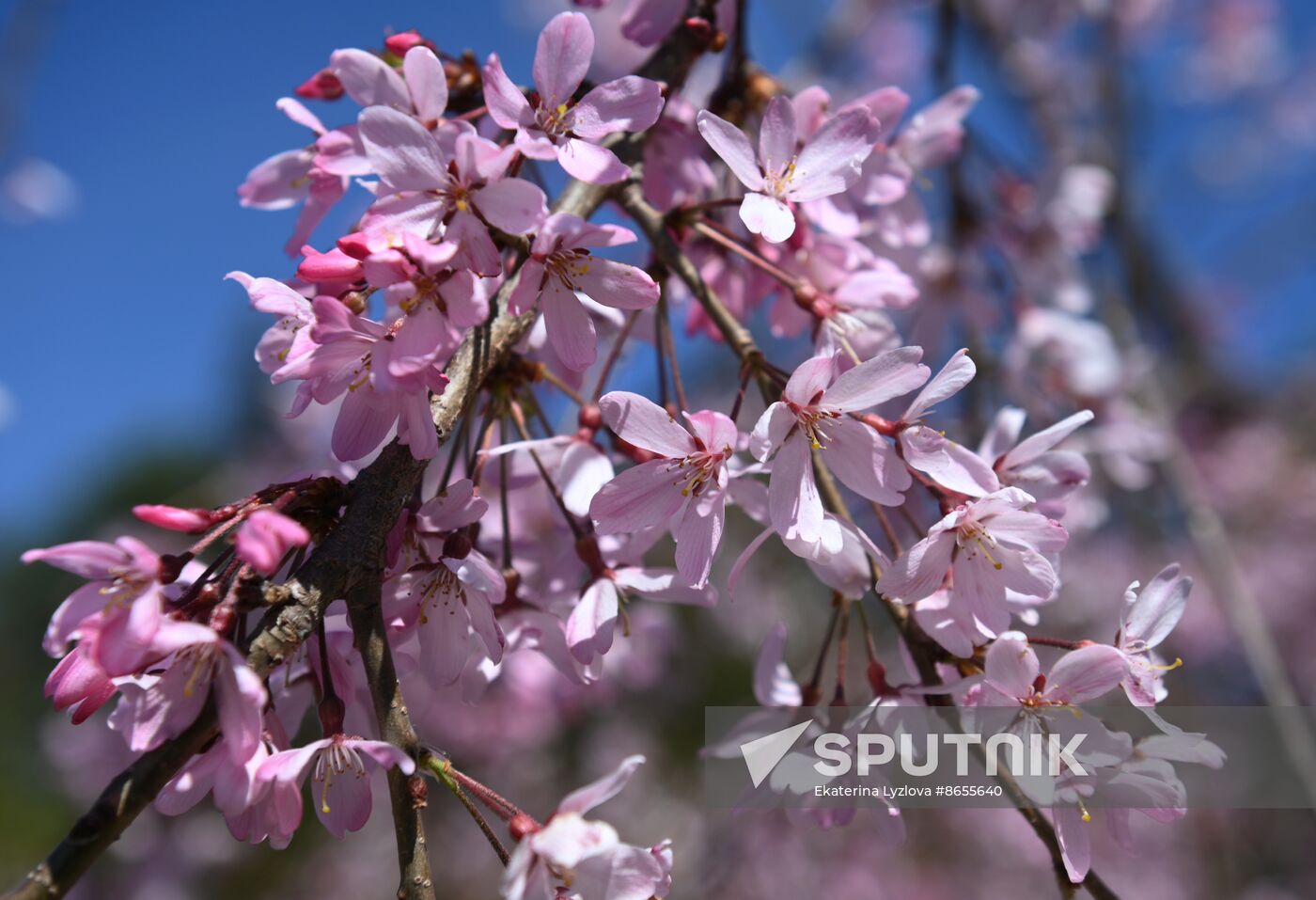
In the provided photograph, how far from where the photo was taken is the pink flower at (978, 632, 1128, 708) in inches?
36.9

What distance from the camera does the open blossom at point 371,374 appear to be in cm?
85

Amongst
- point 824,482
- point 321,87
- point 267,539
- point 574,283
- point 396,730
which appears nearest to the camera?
point 267,539

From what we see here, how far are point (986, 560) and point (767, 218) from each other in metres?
0.44

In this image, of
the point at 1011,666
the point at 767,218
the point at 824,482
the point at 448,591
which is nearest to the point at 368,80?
the point at 767,218

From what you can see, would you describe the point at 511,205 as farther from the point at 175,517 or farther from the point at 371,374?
the point at 175,517

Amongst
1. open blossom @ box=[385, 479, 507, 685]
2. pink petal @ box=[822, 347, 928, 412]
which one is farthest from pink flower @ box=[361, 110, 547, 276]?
pink petal @ box=[822, 347, 928, 412]

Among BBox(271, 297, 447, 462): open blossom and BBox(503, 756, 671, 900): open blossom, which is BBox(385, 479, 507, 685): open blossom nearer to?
BBox(271, 297, 447, 462): open blossom

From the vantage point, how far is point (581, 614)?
106 cm

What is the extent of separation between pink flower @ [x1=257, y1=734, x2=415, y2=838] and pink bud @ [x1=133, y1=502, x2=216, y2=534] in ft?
0.71

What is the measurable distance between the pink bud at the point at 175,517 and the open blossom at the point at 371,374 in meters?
0.14

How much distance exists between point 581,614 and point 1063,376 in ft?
5.41

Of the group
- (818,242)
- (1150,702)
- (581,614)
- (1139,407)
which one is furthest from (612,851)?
(1139,407)

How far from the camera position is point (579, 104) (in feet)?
3.29

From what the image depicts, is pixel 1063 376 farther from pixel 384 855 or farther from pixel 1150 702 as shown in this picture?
pixel 384 855
